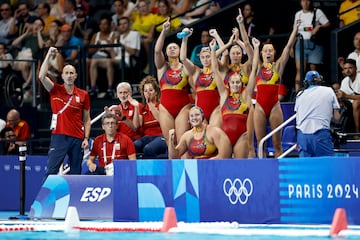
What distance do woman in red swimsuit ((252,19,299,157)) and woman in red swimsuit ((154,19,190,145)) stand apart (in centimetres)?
116

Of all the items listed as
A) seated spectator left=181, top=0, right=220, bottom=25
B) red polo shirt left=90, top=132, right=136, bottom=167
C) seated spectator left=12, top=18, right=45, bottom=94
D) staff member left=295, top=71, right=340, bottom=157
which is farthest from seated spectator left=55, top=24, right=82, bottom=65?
staff member left=295, top=71, right=340, bottom=157

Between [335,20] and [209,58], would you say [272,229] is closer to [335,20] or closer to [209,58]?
[209,58]

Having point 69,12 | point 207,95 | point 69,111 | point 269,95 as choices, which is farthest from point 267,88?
point 69,12

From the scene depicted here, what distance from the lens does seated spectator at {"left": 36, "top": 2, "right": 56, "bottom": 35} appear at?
24.0 meters

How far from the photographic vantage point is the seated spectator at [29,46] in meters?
22.1

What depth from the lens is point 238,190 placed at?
1534cm

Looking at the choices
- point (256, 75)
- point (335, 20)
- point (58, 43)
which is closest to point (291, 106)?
point (256, 75)

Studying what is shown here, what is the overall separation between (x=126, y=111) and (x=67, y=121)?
4.30ft

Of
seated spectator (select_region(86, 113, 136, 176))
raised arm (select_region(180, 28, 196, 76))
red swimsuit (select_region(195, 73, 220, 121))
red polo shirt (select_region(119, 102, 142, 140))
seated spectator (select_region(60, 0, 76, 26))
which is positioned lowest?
seated spectator (select_region(86, 113, 136, 176))

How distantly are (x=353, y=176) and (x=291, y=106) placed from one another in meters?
3.94

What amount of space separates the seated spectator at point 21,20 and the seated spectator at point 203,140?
8.28 metres

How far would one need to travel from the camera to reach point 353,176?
1441 centimetres

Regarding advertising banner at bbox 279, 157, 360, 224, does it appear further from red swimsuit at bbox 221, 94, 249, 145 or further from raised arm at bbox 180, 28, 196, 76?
raised arm at bbox 180, 28, 196, 76

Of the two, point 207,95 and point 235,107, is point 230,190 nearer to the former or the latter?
point 235,107
